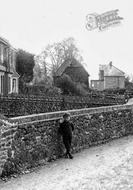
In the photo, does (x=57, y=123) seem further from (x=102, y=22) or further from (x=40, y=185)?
(x=102, y=22)

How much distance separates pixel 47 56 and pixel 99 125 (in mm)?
53668

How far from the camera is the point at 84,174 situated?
8.05 meters

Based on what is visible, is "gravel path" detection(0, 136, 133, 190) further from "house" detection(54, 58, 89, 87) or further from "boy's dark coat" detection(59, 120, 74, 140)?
"house" detection(54, 58, 89, 87)

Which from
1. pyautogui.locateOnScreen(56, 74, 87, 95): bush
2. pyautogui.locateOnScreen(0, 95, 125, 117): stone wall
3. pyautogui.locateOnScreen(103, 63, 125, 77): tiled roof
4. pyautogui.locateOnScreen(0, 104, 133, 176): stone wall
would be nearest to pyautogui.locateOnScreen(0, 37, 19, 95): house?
pyautogui.locateOnScreen(0, 95, 125, 117): stone wall

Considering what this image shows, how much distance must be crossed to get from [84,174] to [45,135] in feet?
6.90

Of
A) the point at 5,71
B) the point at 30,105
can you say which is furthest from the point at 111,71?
the point at 30,105

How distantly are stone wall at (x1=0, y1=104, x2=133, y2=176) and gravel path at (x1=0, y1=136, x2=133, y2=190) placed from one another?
401 mm

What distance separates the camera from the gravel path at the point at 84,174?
7105 millimetres

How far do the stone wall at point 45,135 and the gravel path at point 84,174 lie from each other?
0.40 m

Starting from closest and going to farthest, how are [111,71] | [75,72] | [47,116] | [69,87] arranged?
[47,116]
[69,87]
[75,72]
[111,71]

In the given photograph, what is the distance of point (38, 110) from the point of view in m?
26.1

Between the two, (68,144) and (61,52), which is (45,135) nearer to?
(68,144)

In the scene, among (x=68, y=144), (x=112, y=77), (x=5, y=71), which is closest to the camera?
(x=68, y=144)

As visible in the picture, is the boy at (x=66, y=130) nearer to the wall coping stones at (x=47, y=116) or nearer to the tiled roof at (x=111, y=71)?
the wall coping stones at (x=47, y=116)
